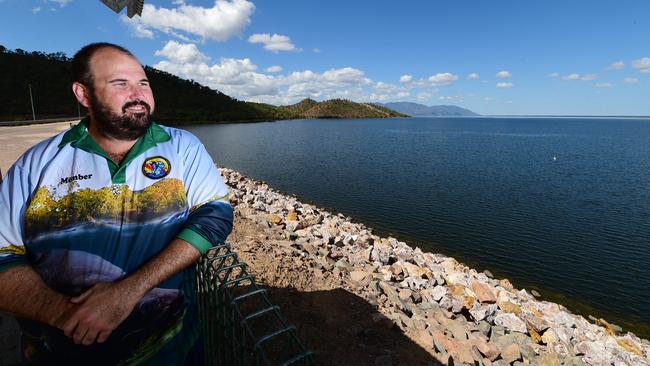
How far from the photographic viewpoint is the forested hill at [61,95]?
8412cm

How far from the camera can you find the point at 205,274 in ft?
10.5

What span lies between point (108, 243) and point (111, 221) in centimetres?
13

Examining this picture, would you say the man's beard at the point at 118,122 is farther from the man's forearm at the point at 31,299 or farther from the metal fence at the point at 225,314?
the metal fence at the point at 225,314

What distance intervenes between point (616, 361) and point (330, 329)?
8.50 meters

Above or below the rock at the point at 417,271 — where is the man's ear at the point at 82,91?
above

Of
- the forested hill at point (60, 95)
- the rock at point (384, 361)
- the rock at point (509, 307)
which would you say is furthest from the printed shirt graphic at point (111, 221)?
the forested hill at point (60, 95)

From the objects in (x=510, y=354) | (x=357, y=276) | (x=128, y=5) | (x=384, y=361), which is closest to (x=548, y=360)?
(x=510, y=354)

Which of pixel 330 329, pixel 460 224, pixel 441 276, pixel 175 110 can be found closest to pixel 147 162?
pixel 330 329

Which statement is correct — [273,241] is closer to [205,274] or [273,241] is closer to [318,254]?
[318,254]

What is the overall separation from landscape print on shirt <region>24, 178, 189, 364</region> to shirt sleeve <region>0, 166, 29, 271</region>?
42mm

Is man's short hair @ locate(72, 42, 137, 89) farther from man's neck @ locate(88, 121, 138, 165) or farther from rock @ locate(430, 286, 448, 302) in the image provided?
rock @ locate(430, 286, 448, 302)

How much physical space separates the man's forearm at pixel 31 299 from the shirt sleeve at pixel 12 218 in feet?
0.21

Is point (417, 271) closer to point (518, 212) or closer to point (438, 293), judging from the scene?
point (438, 293)

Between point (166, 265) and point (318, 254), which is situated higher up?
point (166, 265)
